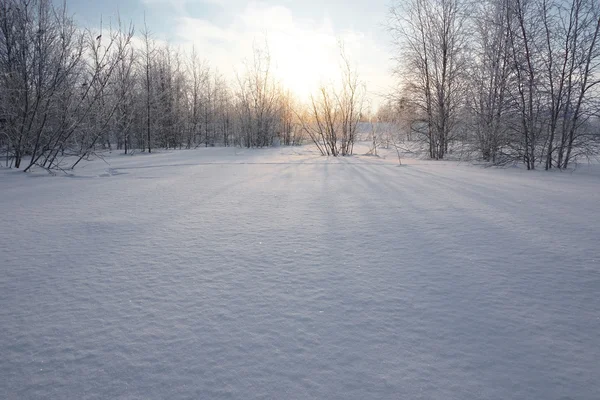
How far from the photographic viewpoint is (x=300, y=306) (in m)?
1.23

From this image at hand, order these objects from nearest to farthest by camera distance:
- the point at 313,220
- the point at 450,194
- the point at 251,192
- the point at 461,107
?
the point at 313,220 → the point at 450,194 → the point at 251,192 → the point at 461,107

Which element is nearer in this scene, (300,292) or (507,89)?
(300,292)

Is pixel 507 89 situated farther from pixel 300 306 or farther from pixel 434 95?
pixel 300 306

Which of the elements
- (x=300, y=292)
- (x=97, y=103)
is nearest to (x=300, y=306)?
(x=300, y=292)

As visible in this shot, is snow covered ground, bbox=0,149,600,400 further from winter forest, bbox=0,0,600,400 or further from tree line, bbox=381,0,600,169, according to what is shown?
tree line, bbox=381,0,600,169

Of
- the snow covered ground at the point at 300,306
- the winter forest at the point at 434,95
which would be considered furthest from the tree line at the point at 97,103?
the snow covered ground at the point at 300,306

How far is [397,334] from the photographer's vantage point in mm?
1056

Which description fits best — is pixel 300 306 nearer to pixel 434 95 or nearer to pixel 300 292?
pixel 300 292

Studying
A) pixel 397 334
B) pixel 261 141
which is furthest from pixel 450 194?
pixel 261 141

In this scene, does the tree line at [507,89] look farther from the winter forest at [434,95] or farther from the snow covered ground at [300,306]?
the snow covered ground at [300,306]

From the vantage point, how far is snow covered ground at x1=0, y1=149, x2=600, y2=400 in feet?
2.81

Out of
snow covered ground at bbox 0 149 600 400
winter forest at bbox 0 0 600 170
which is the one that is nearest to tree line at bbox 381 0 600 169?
winter forest at bbox 0 0 600 170

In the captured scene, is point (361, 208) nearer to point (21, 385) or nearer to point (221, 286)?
point (221, 286)

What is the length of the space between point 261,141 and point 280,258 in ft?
63.3
